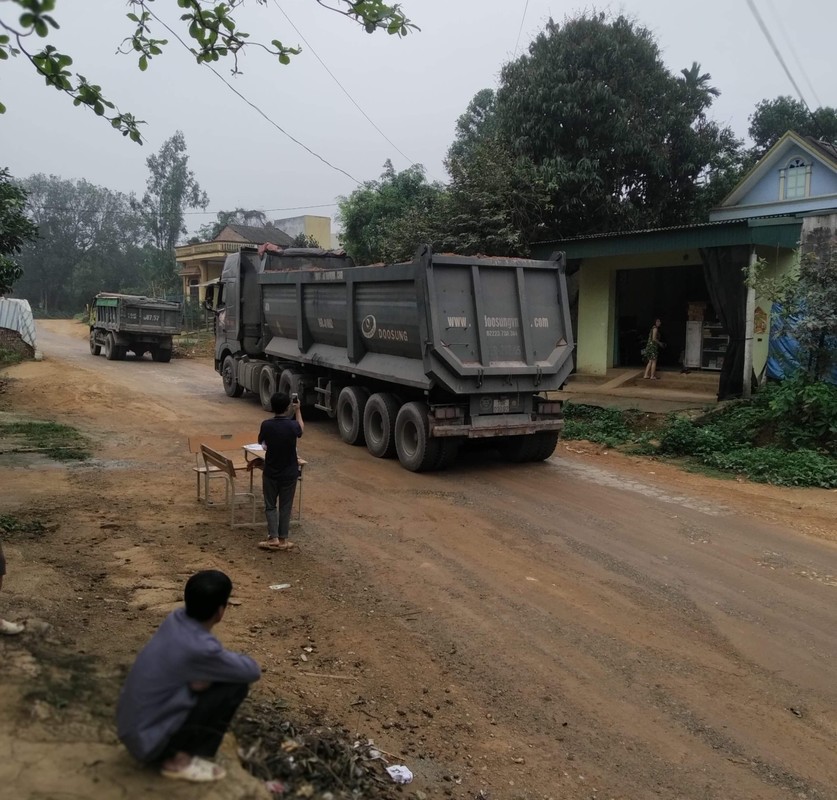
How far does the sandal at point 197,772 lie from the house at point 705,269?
12069 millimetres

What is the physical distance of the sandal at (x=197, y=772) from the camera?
2.66m

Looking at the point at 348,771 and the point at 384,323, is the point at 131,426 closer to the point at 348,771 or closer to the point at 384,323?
the point at 384,323

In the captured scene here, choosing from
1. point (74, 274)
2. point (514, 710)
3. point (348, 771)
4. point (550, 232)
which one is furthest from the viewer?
Result: point (74, 274)

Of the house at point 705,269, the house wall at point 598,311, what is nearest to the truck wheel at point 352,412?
the house at point 705,269

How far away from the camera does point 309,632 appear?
15.5 feet

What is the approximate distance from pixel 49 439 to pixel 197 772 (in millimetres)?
9475

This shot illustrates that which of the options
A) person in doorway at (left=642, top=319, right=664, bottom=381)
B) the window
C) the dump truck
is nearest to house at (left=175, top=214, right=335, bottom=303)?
the dump truck

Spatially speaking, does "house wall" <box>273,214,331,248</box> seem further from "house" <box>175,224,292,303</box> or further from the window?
the window

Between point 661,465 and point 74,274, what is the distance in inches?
2502

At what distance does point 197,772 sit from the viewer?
8.78 ft

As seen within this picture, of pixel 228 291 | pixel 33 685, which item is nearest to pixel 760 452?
pixel 33 685

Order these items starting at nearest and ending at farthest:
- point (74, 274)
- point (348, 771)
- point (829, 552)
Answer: point (348, 771), point (829, 552), point (74, 274)

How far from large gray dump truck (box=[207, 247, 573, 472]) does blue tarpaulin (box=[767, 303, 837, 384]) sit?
406 centimetres

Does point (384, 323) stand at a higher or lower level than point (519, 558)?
higher
